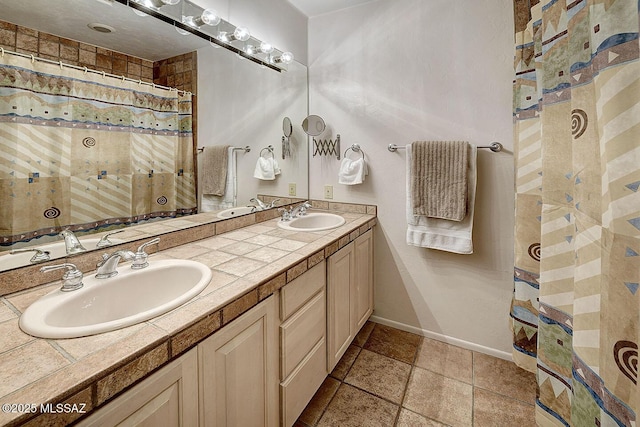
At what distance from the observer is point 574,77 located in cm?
59

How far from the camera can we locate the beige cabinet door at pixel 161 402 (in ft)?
1.88

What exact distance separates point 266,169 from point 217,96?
22.6 inches

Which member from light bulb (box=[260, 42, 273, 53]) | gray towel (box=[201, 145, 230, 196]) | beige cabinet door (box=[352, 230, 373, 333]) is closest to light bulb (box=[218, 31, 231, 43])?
light bulb (box=[260, 42, 273, 53])

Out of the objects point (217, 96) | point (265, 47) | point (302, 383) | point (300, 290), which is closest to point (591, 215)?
point (300, 290)

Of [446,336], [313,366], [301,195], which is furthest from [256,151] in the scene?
[446,336]

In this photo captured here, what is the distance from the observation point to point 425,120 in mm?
1869

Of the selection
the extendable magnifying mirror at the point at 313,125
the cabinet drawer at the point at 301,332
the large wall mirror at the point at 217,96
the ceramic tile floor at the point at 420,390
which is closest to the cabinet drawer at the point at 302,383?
the cabinet drawer at the point at 301,332

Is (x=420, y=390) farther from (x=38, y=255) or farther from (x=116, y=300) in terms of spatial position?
(x=38, y=255)

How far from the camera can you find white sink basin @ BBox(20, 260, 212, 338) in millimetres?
688

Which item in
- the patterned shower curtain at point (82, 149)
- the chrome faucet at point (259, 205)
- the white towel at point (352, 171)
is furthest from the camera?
the white towel at point (352, 171)

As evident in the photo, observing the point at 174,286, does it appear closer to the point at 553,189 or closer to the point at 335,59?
the point at 553,189

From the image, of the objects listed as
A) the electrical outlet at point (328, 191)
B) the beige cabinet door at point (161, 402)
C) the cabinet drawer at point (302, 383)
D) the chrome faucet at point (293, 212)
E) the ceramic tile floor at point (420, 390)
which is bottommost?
the ceramic tile floor at point (420, 390)

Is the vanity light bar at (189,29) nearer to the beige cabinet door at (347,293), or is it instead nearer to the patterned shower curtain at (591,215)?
the beige cabinet door at (347,293)

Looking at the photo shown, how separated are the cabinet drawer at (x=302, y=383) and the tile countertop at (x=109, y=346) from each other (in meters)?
0.43
